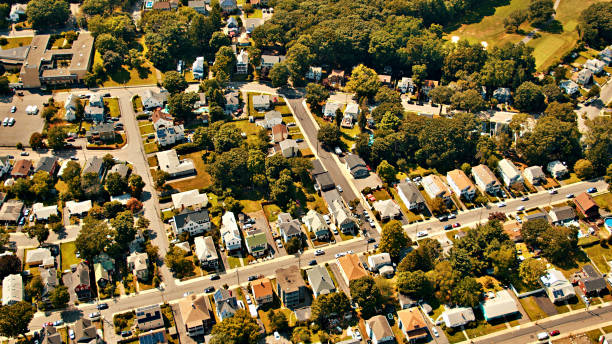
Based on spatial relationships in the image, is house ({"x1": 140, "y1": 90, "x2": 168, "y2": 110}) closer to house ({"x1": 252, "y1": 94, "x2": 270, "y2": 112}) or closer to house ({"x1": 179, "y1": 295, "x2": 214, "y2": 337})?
house ({"x1": 252, "y1": 94, "x2": 270, "y2": 112})

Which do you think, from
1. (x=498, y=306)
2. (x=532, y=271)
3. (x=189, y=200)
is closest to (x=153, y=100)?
(x=189, y=200)

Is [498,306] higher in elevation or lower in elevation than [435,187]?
lower

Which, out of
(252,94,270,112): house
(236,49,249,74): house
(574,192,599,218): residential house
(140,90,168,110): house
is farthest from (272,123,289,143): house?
(574,192,599,218): residential house

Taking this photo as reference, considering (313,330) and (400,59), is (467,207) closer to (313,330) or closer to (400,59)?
(313,330)

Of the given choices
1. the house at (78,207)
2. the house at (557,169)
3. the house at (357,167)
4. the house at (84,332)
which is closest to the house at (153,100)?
the house at (78,207)

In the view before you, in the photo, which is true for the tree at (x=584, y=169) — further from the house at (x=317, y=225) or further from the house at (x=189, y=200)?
the house at (x=189, y=200)

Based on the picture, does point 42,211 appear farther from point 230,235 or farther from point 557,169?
point 557,169

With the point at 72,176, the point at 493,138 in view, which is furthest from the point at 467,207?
the point at 72,176
